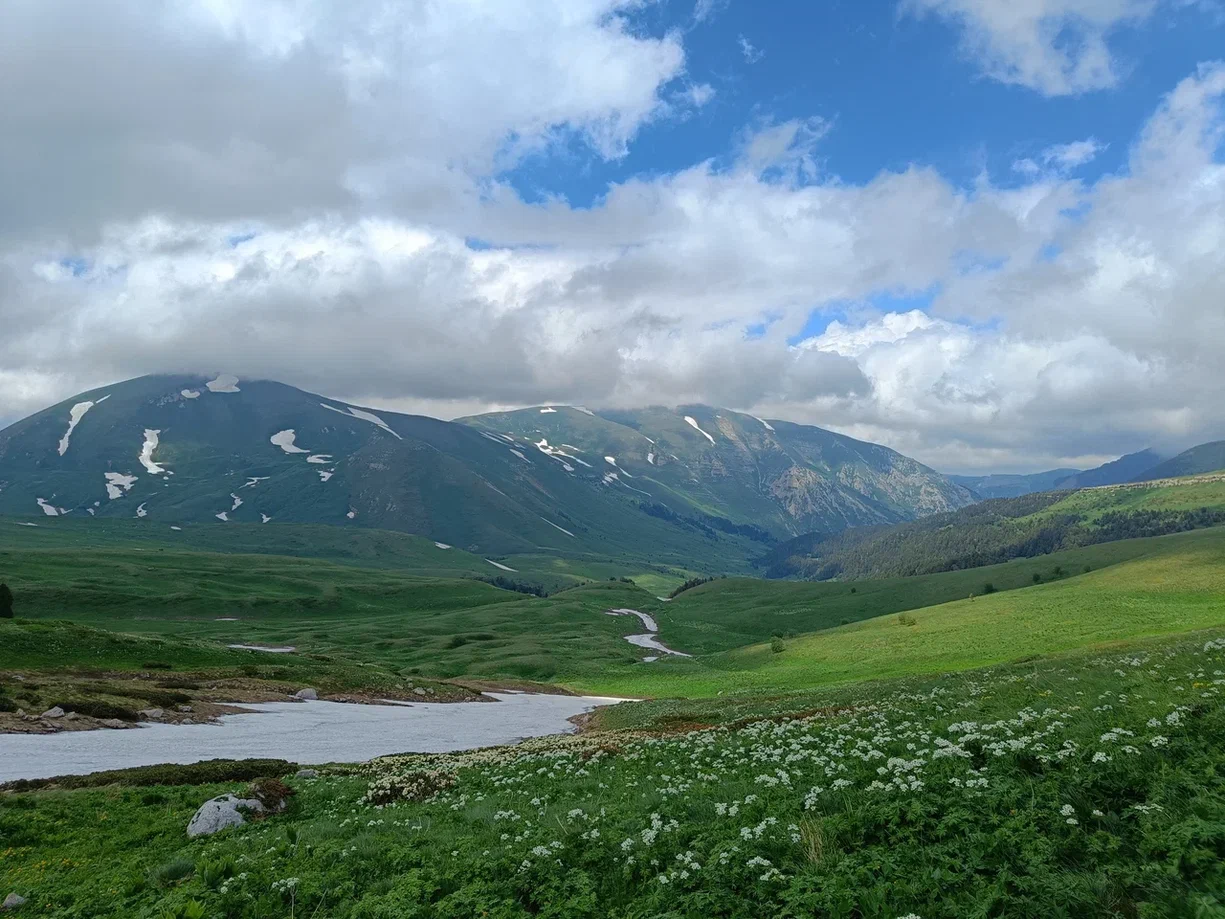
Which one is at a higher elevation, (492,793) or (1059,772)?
(1059,772)

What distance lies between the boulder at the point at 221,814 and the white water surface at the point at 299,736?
16.0m

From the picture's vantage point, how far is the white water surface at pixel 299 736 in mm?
35844

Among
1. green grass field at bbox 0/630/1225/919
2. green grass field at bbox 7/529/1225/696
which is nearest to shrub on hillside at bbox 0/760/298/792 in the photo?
green grass field at bbox 0/630/1225/919

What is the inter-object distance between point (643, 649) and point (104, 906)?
433ft

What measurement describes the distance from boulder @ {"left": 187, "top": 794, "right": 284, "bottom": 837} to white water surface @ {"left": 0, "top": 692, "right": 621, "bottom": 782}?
16.0 meters

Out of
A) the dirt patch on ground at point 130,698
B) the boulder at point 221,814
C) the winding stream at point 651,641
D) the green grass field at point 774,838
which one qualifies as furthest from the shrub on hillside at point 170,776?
the winding stream at point 651,641

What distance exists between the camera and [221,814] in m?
20.2

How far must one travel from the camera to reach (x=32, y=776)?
98.9 ft

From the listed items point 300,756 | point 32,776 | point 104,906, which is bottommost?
point 300,756

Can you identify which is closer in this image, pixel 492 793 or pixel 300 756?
pixel 492 793

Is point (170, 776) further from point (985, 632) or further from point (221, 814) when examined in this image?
point (985, 632)

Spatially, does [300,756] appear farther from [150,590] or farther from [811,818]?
[150,590]

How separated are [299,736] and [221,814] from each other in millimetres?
33181

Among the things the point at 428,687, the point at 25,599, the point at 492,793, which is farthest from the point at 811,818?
the point at 25,599
